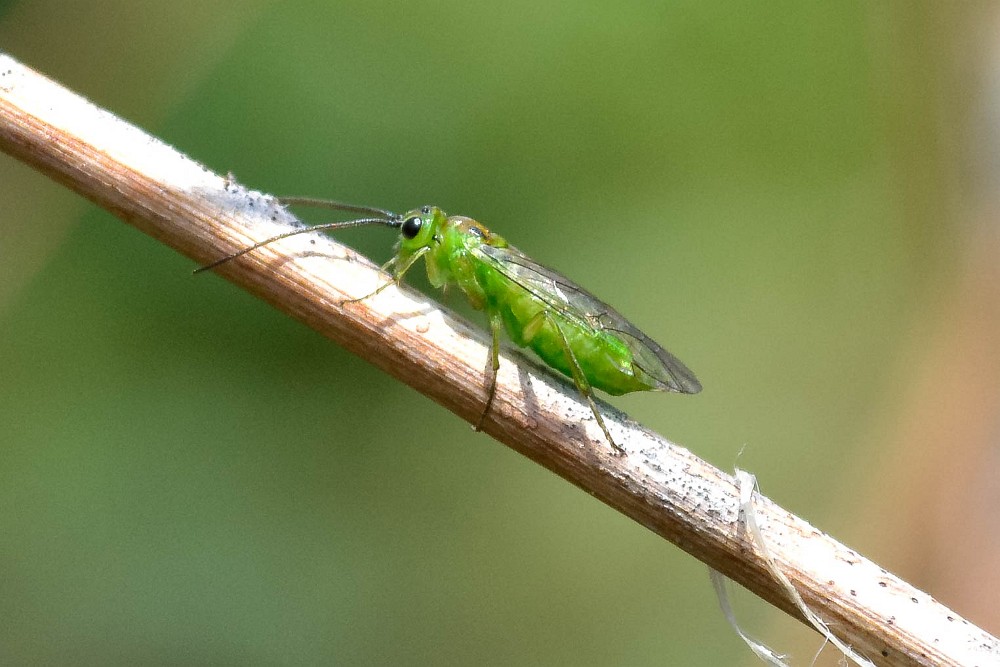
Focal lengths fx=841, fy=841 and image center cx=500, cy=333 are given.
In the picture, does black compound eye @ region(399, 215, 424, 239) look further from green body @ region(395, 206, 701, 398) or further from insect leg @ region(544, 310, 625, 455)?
insect leg @ region(544, 310, 625, 455)

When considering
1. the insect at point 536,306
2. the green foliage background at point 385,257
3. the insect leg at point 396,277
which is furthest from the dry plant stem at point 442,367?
the green foliage background at point 385,257

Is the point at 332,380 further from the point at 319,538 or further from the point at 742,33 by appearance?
the point at 742,33

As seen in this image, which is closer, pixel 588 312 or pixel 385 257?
pixel 588 312

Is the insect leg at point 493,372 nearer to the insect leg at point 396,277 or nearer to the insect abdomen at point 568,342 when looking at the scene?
the insect abdomen at point 568,342

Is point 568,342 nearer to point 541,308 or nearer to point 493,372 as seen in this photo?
point 541,308

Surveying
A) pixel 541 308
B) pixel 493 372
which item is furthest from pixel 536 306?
pixel 493 372

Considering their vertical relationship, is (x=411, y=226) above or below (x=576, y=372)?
above
